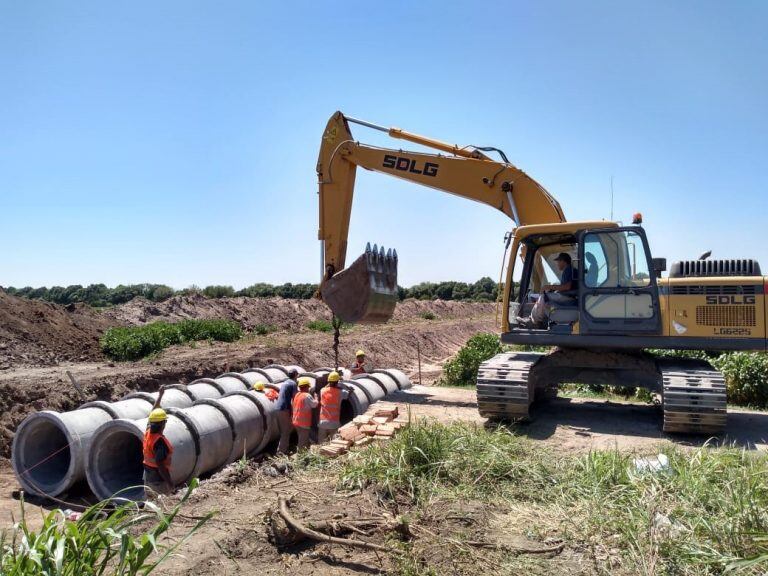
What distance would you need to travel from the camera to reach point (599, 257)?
869cm

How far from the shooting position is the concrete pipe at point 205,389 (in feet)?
37.4

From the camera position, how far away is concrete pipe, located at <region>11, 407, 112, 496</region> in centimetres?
875

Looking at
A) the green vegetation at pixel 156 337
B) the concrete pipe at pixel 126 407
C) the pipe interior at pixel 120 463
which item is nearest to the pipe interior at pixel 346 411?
the concrete pipe at pixel 126 407

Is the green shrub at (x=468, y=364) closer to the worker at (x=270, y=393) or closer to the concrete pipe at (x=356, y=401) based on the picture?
the concrete pipe at (x=356, y=401)

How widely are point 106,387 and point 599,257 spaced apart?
36.7ft

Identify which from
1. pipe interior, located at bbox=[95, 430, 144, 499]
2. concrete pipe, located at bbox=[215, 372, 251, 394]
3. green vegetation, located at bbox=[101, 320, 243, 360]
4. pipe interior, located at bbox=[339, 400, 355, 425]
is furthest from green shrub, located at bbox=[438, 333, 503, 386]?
green vegetation, located at bbox=[101, 320, 243, 360]

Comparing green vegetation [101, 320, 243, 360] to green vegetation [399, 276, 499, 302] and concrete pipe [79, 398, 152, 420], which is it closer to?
concrete pipe [79, 398, 152, 420]

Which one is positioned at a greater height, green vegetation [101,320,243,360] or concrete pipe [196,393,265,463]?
green vegetation [101,320,243,360]

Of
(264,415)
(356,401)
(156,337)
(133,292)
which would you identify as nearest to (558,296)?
(356,401)

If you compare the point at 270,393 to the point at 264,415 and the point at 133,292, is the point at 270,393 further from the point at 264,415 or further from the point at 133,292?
the point at 133,292

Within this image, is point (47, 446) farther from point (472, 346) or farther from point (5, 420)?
point (472, 346)

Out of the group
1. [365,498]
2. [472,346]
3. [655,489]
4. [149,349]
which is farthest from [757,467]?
[149,349]

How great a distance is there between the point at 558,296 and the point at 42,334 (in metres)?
17.4

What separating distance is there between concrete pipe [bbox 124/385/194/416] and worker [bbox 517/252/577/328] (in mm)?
6276
